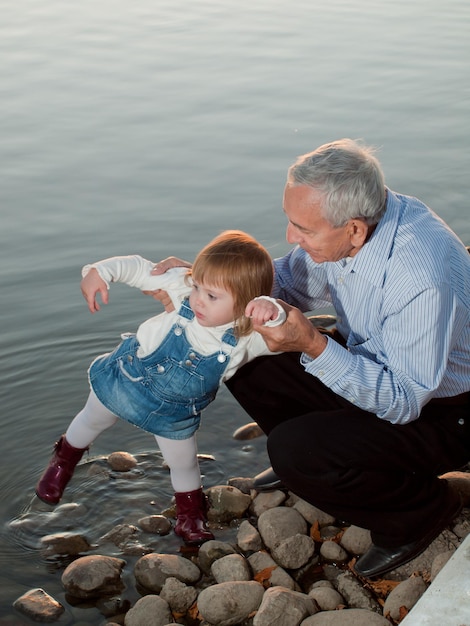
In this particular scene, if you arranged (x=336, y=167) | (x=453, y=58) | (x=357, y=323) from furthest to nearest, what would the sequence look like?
1. (x=453, y=58)
2. (x=357, y=323)
3. (x=336, y=167)

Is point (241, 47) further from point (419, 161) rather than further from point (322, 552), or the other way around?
point (322, 552)

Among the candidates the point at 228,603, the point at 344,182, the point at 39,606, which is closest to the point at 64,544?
the point at 39,606

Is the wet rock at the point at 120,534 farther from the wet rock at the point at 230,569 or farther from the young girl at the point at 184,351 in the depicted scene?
the wet rock at the point at 230,569

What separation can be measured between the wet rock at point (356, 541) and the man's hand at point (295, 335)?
718 mm

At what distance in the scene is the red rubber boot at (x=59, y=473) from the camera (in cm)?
371

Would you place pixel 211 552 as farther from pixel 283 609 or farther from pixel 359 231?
pixel 359 231

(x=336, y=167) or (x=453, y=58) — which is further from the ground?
(x=336, y=167)

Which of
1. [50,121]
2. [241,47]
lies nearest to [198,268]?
[50,121]

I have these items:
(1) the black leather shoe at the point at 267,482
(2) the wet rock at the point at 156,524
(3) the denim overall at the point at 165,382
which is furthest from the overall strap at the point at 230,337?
(2) the wet rock at the point at 156,524

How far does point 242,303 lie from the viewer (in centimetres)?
330

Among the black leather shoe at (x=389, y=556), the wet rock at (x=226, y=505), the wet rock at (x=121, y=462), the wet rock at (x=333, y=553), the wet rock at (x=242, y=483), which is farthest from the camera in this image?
the wet rock at (x=121, y=462)

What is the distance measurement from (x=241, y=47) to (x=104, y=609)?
805 centimetres

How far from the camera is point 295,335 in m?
3.06

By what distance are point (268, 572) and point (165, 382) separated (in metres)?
0.73
